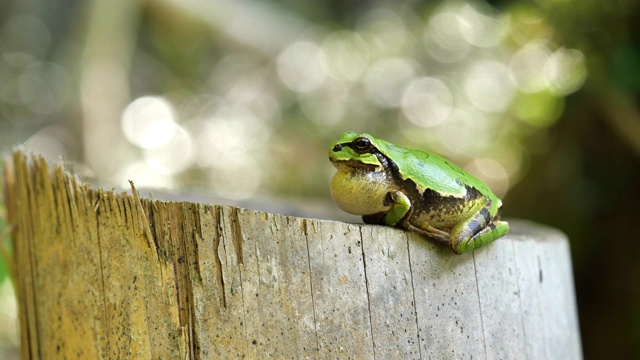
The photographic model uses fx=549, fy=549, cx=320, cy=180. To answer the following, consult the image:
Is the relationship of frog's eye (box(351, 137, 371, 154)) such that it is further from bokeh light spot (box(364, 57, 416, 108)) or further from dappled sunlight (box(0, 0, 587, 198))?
bokeh light spot (box(364, 57, 416, 108))

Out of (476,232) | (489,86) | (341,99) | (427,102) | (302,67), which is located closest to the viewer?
(476,232)

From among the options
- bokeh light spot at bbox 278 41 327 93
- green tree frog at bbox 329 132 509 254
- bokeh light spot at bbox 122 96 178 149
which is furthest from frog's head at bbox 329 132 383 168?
bokeh light spot at bbox 122 96 178 149

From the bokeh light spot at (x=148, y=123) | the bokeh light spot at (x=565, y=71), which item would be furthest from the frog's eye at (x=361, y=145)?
the bokeh light spot at (x=148, y=123)

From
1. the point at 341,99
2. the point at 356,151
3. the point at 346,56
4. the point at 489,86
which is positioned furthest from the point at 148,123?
the point at 356,151

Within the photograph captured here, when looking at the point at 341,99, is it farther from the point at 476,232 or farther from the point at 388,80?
the point at 476,232

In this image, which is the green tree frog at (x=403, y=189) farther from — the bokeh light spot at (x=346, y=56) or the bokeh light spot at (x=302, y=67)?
the bokeh light spot at (x=302, y=67)

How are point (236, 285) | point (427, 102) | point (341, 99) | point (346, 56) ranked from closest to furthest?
1. point (236, 285)
2. point (427, 102)
3. point (341, 99)
4. point (346, 56)
